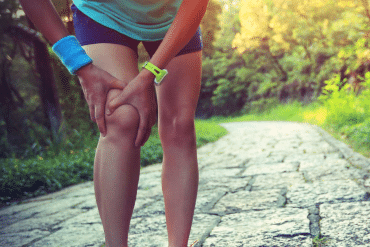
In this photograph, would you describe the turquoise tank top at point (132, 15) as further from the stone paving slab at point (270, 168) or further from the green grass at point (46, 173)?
the green grass at point (46, 173)

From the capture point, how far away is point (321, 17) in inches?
550

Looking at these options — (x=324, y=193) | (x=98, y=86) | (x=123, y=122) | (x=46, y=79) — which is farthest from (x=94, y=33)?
(x=46, y=79)

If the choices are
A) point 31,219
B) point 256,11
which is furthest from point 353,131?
point 256,11

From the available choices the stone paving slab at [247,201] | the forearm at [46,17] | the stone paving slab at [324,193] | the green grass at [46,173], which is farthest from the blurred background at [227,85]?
the stone paving slab at [247,201]

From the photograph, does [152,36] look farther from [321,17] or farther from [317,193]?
[321,17]

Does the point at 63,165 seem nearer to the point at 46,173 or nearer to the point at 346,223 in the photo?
the point at 46,173

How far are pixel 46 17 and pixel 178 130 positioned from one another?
0.55m

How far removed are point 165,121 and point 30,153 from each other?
4.95 meters

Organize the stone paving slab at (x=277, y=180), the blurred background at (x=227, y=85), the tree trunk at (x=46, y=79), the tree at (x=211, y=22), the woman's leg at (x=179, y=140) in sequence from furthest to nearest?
the tree at (x=211, y=22), the tree trunk at (x=46, y=79), the blurred background at (x=227, y=85), the stone paving slab at (x=277, y=180), the woman's leg at (x=179, y=140)

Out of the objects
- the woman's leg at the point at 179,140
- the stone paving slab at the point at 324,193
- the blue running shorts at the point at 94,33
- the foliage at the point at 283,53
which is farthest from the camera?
the foliage at the point at 283,53

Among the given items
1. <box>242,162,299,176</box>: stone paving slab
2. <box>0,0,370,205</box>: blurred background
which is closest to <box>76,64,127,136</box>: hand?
<box>0,0,370,205</box>: blurred background

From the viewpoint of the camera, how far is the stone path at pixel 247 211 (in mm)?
1676

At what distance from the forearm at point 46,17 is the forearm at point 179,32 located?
0.32 meters

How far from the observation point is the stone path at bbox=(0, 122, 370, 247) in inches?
66.0
